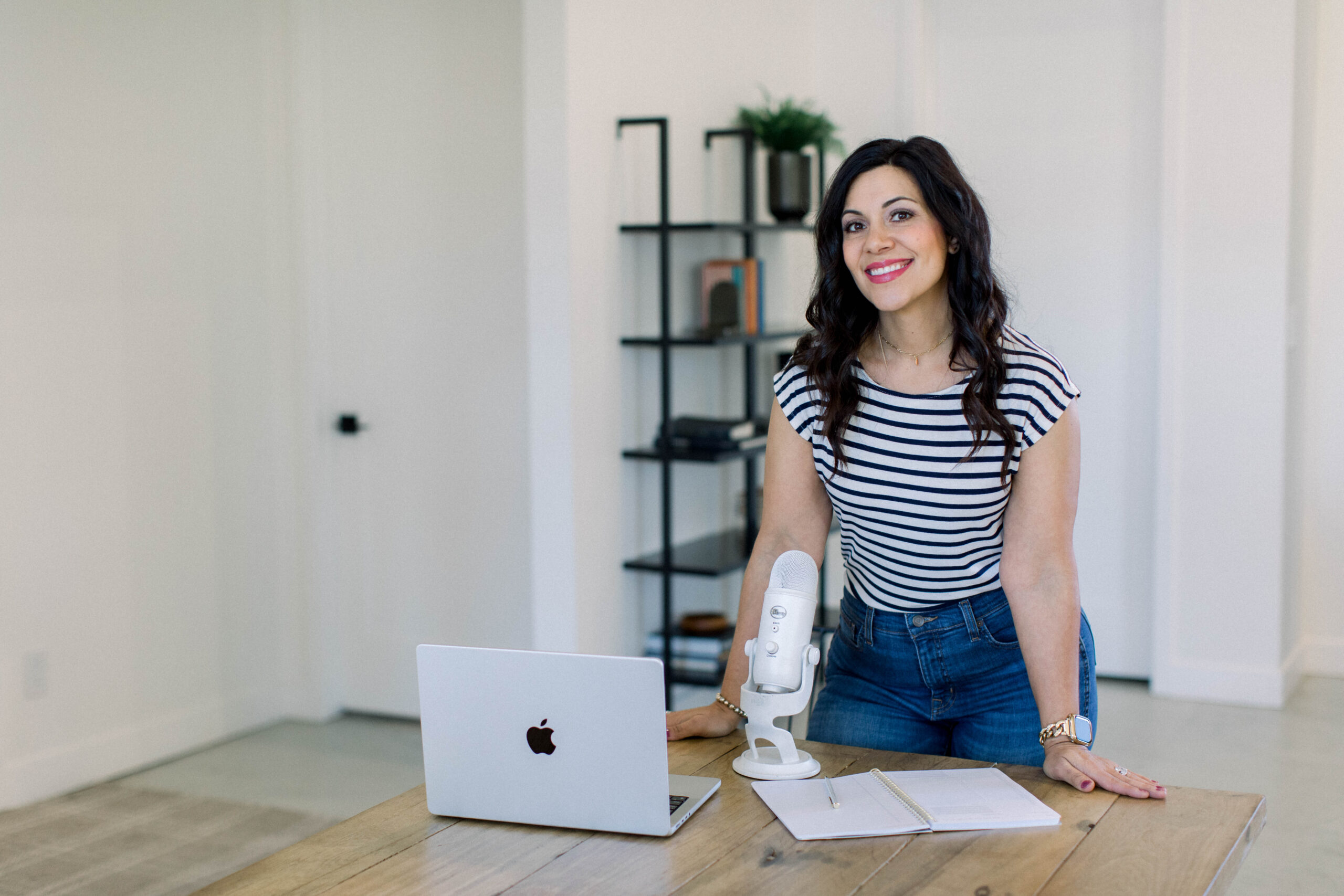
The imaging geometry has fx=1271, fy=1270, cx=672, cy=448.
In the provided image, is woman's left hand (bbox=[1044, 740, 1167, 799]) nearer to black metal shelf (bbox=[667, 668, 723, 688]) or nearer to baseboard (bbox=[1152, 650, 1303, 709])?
black metal shelf (bbox=[667, 668, 723, 688])

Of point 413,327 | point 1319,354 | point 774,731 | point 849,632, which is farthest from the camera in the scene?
point 1319,354

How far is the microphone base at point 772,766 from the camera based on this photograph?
153 centimetres

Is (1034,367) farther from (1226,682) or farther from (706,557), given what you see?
(1226,682)

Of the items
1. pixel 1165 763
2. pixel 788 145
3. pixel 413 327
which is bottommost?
pixel 1165 763

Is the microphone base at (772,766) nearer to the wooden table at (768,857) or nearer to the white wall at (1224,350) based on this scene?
the wooden table at (768,857)

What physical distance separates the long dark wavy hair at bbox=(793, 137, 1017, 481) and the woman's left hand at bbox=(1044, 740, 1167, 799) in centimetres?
37

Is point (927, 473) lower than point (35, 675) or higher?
higher

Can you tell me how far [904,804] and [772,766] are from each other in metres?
0.18

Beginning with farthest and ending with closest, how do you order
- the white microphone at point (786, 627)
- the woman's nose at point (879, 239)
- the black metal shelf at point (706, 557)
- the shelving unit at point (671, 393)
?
1. the black metal shelf at point (706, 557)
2. the shelving unit at point (671, 393)
3. the woman's nose at point (879, 239)
4. the white microphone at point (786, 627)

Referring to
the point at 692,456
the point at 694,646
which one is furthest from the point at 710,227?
the point at 694,646

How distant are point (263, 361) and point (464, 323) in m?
0.66

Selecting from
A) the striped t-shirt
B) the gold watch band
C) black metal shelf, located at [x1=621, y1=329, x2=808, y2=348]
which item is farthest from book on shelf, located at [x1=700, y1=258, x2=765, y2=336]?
the gold watch band

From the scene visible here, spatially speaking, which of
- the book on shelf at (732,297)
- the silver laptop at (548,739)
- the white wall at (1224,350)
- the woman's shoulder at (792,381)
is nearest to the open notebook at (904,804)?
the silver laptop at (548,739)

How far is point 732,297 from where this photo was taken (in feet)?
12.3
